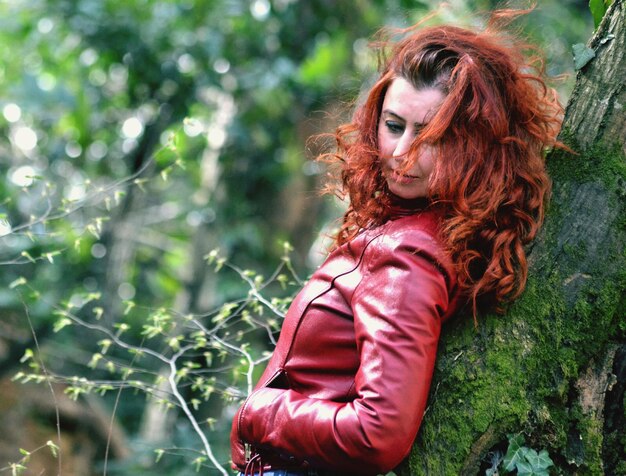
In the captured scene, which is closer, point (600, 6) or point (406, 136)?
point (406, 136)

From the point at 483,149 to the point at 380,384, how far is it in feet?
2.25

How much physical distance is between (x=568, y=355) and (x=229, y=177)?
5.11 metres

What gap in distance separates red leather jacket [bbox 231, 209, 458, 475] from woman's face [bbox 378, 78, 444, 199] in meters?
0.09

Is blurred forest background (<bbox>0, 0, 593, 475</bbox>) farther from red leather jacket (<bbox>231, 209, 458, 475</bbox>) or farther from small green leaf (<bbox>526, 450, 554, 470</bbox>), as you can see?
small green leaf (<bbox>526, 450, 554, 470</bbox>)

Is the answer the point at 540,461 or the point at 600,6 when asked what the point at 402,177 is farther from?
the point at 600,6

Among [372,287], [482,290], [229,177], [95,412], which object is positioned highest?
[372,287]

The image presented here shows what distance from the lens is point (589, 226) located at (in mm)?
1989

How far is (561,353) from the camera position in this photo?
6.35 ft

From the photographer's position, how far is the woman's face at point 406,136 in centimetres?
196

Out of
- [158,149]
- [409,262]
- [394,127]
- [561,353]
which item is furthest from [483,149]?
[158,149]

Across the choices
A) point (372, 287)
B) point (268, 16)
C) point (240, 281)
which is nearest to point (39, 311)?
point (240, 281)

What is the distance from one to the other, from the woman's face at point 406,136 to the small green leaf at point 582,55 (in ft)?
1.50

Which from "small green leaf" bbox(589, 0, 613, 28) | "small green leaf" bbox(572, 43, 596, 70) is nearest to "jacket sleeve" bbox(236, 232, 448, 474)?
"small green leaf" bbox(572, 43, 596, 70)

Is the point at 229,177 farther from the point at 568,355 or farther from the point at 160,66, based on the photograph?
the point at 568,355
